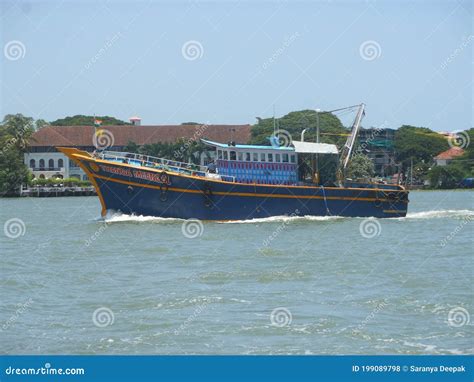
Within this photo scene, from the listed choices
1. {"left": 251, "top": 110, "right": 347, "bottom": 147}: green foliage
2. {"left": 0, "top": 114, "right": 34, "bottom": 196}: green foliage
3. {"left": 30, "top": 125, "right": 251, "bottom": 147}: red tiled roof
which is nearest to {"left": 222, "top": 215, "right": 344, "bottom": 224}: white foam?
{"left": 0, "top": 114, "right": 34, "bottom": 196}: green foliage

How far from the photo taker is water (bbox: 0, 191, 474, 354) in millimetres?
16984

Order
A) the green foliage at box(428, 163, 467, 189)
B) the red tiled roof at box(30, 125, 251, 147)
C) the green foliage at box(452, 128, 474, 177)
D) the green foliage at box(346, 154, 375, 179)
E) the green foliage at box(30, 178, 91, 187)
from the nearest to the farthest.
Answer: the green foliage at box(346, 154, 375, 179) → the green foliage at box(30, 178, 91, 187) → the red tiled roof at box(30, 125, 251, 147) → the green foliage at box(428, 163, 467, 189) → the green foliage at box(452, 128, 474, 177)

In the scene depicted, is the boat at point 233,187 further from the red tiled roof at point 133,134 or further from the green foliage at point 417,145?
the green foliage at point 417,145

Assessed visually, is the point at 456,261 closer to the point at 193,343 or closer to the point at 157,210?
the point at 193,343

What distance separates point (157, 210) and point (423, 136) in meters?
89.4

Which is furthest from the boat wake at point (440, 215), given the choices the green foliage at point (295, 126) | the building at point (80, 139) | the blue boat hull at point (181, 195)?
the building at point (80, 139)

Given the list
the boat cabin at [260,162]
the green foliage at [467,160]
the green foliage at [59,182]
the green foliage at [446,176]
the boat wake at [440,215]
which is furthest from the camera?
the green foliage at [467,160]

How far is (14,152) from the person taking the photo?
302ft

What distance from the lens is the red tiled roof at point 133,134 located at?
10544 cm

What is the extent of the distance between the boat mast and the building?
5501 cm

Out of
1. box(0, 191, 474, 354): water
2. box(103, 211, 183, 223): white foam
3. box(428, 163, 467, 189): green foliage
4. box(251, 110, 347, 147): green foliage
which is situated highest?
box(251, 110, 347, 147): green foliage

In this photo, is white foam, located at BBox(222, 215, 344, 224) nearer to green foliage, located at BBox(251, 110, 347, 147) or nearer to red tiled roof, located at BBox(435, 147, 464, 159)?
green foliage, located at BBox(251, 110, 347, 147)

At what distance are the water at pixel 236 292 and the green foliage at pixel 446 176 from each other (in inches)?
2864

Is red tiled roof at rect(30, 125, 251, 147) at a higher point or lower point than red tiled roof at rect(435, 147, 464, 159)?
higher
